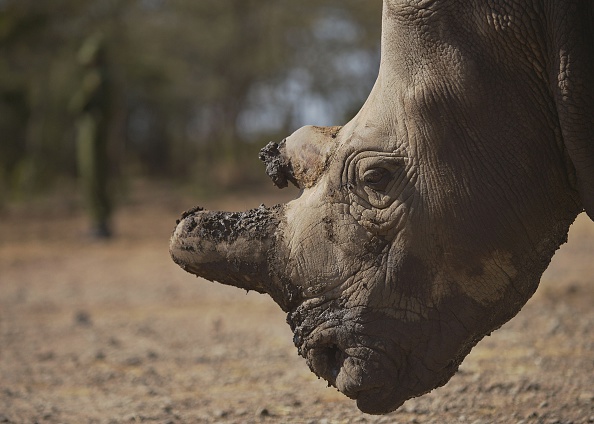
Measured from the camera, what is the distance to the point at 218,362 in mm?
6980

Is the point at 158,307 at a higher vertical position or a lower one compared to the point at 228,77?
lower

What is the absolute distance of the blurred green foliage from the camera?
20422 mm

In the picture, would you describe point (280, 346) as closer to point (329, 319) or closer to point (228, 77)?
point (329, 319)

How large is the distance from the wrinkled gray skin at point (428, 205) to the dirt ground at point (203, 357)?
3.82ft

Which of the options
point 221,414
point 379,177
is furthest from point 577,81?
point 221,414

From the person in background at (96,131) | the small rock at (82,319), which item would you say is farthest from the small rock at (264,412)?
the person in background at (96,131)

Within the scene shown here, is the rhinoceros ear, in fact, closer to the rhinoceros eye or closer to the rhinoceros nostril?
the rhinoceros eye

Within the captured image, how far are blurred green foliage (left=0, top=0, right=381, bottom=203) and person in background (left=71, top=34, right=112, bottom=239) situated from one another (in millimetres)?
456

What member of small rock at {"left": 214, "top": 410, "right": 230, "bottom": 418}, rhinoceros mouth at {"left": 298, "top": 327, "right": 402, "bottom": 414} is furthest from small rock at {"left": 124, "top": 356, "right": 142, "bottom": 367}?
rhinoceros mouth at {"left": 298, "top": 327, "right": 402, "bottom": 414}

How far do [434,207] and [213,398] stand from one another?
2.61m

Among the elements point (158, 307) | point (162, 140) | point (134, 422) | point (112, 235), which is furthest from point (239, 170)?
point (134, 422)

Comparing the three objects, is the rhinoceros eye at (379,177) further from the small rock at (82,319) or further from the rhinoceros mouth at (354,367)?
the small rock at (82,319)

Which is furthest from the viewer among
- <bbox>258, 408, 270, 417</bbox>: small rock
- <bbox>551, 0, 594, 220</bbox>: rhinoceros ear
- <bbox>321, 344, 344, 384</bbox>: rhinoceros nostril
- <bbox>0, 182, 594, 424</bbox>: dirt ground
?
<bbox>0, 182, 594, 424</bbox>: dirt ground

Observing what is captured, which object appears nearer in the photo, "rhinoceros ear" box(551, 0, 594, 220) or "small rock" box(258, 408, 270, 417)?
"rhinoceros ear" box(551, 0, 594, 220)
